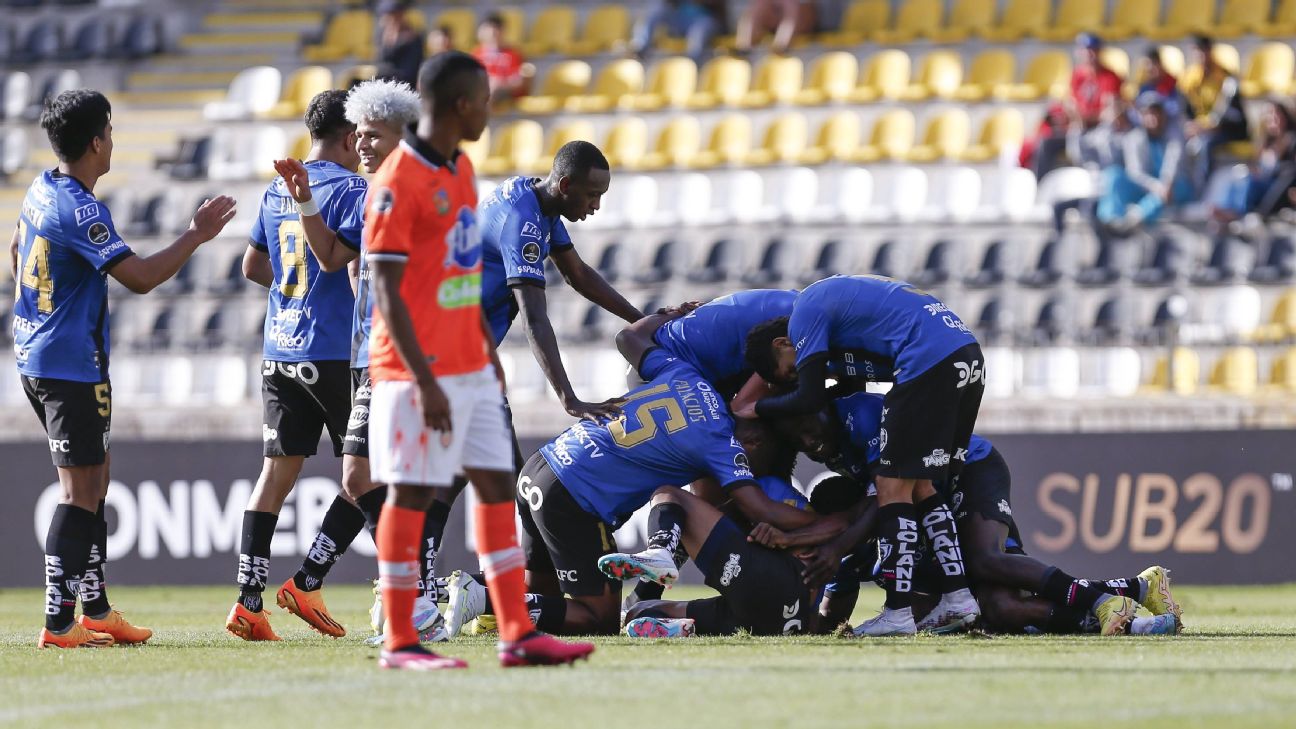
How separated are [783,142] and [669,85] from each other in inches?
71.7

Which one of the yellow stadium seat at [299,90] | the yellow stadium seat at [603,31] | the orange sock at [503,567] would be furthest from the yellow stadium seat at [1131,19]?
the orange sock at [503,567]

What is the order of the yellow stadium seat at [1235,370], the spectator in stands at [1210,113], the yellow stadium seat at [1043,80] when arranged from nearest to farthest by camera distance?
1. the yellow stadium seat at [1235,370]
2. the spectator in stands at [1210,113]
3. the yellow stadium seat at [1043,80]

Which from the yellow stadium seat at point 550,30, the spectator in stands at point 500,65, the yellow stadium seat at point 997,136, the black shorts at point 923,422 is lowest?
the black shorts at point 923,422

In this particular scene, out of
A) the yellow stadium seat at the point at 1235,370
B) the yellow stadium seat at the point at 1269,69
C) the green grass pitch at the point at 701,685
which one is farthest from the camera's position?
the yellow stadium seat at the point at 1269,69

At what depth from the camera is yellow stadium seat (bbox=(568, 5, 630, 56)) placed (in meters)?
21.9

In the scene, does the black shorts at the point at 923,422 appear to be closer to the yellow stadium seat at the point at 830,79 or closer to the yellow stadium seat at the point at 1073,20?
the yellow stadium seat at the point at 830,79

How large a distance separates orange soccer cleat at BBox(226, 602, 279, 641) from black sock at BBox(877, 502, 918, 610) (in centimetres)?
277

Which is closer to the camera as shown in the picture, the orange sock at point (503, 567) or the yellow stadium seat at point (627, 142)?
the orange sock at point (503, 567)

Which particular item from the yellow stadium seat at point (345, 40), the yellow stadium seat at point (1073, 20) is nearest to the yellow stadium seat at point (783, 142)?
the yellow stadium seat at point (1073, 20)

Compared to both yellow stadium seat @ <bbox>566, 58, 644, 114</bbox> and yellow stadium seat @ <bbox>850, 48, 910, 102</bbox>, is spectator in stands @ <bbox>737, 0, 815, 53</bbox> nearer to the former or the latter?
yellow stadium seat @ <bbox>850, 48, 910, 102</bbox>

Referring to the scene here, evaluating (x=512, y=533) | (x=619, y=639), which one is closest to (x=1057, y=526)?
(x=619, y=639)

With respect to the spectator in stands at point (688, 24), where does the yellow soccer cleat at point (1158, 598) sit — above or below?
below

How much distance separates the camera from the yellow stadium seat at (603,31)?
21.9 m

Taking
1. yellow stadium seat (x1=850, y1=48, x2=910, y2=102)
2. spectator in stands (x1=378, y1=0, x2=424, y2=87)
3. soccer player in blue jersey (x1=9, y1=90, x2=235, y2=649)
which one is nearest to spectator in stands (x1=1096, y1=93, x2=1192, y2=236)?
yellow stadium seat (x1=850, y1=48, x2=910, y2=102)
